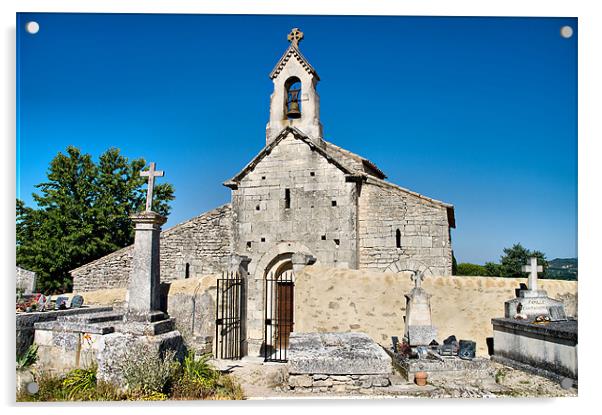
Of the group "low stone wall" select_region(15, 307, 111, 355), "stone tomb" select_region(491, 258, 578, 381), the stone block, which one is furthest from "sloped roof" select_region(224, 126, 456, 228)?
"low stone wall" select_region(15, 307, 111, 355)

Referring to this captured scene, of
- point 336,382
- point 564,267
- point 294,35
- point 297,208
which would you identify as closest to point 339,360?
point 336,382

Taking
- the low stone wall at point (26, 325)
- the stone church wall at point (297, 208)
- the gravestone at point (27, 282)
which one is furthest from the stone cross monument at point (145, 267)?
the stone church wall at point (297, 208)

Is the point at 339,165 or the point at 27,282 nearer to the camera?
the point at 27,282

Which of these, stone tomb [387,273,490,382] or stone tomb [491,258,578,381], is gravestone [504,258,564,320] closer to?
stone tomb [491,258,578,381]

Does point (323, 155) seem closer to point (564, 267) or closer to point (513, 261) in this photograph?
point (564, 267)

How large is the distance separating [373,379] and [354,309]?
3.81 meters

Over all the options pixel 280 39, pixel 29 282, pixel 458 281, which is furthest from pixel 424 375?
pixel 29 282

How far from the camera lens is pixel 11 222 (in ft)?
19.7

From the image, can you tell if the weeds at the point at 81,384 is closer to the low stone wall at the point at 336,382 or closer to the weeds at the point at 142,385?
the weeds at the point at 142,385

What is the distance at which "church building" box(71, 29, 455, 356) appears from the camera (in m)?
12.5

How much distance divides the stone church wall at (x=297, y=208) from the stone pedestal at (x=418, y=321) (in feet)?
12.3

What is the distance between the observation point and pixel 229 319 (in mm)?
9891

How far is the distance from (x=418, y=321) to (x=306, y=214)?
5.40 metres

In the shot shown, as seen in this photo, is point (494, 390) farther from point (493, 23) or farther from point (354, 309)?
point (493, 23)
